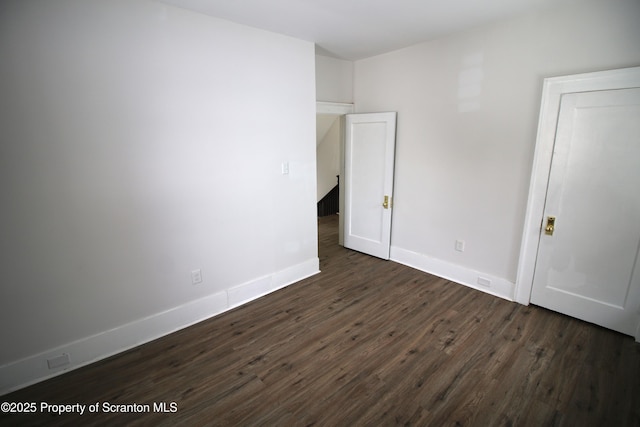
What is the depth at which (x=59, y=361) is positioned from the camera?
2.15 m

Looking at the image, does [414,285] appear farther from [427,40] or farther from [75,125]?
[75,125]

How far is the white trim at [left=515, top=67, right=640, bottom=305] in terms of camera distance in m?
2.29

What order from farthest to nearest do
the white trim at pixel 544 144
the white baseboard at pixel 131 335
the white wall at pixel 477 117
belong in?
the white wall at pixel 477 117
the white trim at pixel 544 144
the white baseboard at pixel 131 335

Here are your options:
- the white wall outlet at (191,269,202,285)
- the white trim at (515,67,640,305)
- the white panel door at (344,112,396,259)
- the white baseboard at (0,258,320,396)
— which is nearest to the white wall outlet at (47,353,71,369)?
the white baseboard at (0,258,320,396)

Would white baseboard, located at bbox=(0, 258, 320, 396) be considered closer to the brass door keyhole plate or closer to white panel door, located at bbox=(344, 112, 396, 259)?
white panel door, located at bbox=(344, 112, 396, 259)

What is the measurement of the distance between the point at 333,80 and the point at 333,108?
0.37 meters

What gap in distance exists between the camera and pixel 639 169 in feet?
7.51

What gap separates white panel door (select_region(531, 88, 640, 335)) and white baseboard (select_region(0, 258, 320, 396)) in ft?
9.07

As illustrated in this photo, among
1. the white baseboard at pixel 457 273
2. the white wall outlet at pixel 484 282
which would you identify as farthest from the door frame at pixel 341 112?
the white wall outlet at pixel 484 282

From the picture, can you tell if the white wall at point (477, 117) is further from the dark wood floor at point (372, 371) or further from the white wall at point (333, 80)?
the dark wood floor at point (372, 371)

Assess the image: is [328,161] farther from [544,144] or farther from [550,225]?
[550,225]

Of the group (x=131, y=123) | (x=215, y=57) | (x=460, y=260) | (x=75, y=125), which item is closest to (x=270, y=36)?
(x=215, y=57)

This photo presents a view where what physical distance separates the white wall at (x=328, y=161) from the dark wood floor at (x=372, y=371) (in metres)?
3.89

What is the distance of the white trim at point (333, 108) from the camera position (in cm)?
385
